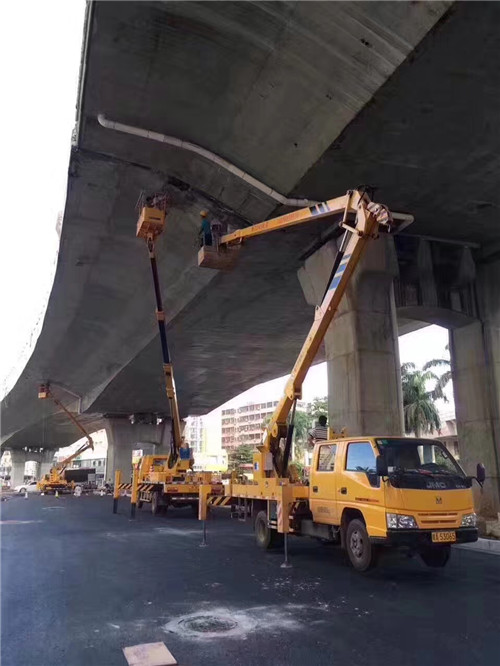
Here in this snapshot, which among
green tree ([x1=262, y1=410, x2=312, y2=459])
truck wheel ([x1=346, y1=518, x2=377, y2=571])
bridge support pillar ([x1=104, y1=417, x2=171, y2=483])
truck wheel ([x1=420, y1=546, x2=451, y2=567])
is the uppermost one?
green tree ([x1=262, y1=410, x2=312, y2=459])

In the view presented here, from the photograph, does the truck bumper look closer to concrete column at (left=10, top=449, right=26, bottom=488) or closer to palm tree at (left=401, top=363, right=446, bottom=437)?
palm tree at (left=401, top=363, right=446, bottom=437)

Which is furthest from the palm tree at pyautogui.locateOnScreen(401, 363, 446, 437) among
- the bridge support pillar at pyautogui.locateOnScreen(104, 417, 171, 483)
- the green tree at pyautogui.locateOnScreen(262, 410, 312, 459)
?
the green tree at pyautogui.locateOnScreen(262, 410, 312, 459)

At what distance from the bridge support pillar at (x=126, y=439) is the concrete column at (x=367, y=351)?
32.6m

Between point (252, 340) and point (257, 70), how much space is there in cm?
1791

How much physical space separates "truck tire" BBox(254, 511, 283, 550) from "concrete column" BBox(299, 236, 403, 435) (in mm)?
3570

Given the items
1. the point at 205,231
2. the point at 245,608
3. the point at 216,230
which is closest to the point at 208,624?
the point at 245,608

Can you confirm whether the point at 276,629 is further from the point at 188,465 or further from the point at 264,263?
the point at 188,465

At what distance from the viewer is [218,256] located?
47.2 ft

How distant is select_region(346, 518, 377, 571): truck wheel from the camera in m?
8.47

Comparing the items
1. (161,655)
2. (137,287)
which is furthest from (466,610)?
(137,287)

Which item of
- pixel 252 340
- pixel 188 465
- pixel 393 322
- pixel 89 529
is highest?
pixel 252 340

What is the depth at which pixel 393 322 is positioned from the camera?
15.0 m

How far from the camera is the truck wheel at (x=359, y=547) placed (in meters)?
8.47

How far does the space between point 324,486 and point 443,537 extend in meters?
2.43
